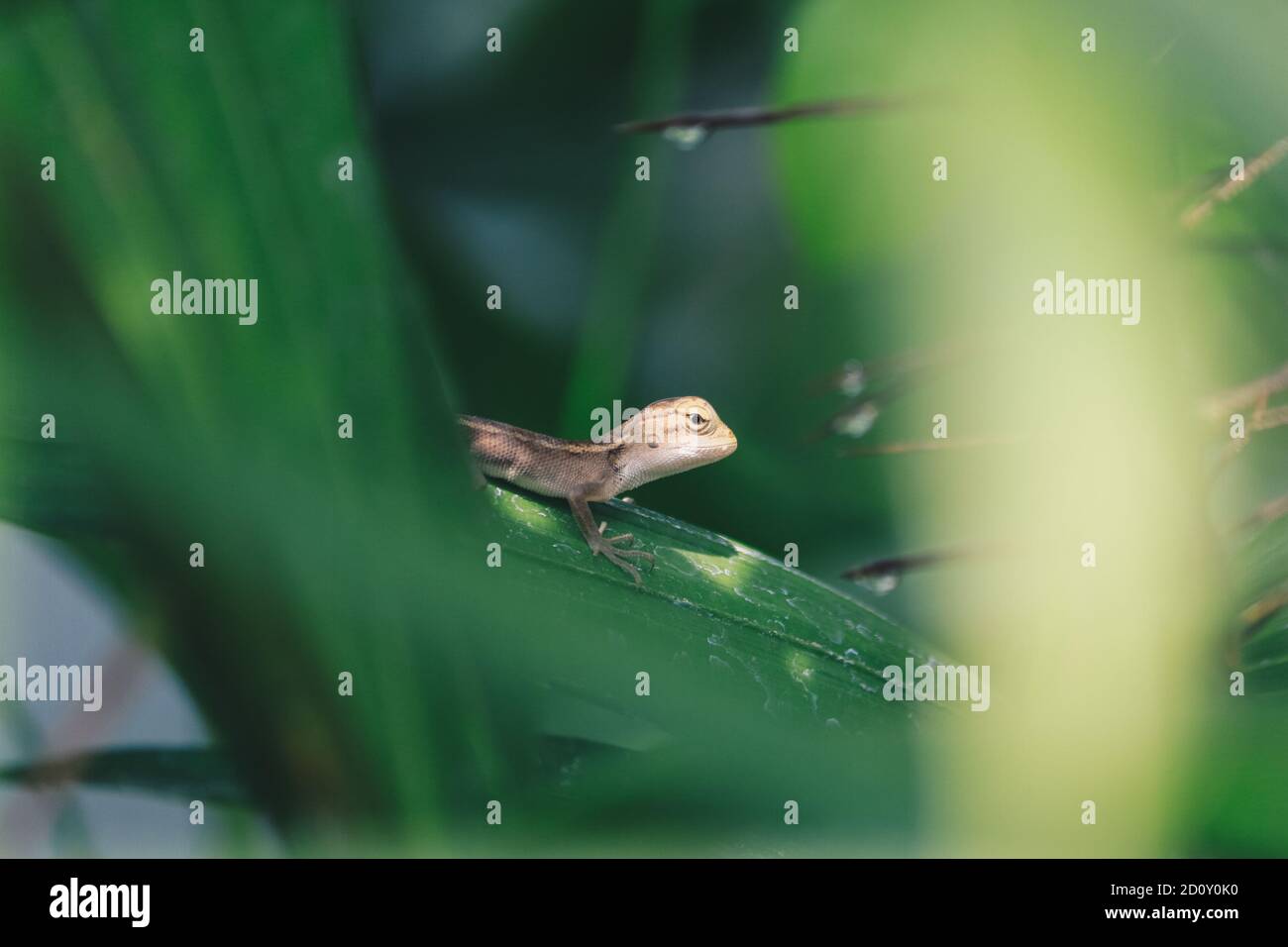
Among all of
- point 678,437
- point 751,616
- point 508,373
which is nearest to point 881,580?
point 751,616

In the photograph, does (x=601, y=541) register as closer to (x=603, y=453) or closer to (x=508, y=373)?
(x=603, y=453)

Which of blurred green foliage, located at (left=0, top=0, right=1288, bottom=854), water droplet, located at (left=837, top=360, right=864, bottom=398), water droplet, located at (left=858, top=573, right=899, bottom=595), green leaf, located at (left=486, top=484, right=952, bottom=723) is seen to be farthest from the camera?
water droplet, located at (left=837, top=360, right=864, bottom=398)

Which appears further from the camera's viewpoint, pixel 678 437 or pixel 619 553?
pixel 678 437

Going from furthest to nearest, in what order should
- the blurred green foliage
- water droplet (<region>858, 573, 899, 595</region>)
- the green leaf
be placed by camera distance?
water droplet (<region>858, 573, 899, 595</region>)
the green leaf
the blurred green foliage

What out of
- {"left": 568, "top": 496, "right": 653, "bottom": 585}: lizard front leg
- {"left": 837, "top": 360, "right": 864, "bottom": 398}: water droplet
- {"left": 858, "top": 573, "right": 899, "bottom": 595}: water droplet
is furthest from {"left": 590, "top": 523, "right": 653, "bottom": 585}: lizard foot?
{"left": 837, "top": 360, "right": 864, "bottom": 398}: water droplet

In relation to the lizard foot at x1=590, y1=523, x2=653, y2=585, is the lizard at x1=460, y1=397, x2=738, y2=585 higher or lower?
higher

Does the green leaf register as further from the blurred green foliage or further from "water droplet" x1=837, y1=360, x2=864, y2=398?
"water droplet" x1=837, y1=360, x2=864, y2=398

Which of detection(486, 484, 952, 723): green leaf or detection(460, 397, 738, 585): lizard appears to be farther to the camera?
detection(460, 397, 738, 585): lizard
